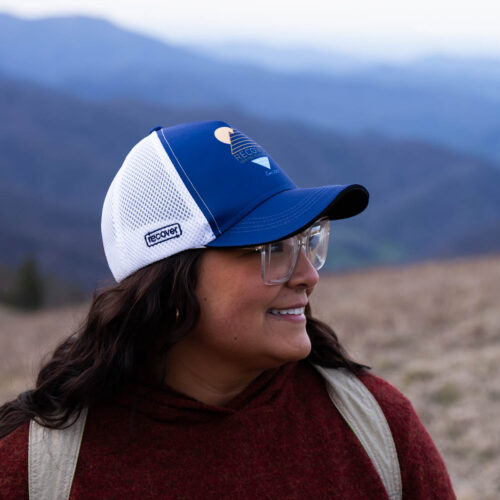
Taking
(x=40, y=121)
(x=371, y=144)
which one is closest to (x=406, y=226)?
(x=371, y=144)

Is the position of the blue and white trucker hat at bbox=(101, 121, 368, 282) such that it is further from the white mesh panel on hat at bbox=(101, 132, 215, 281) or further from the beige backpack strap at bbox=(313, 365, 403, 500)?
the beige backpack strap at bbox=(313, 365, 403, 500)

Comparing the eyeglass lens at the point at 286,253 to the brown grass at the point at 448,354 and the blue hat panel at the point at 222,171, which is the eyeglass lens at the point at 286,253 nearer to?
the blue hat panel at the point at 222,171

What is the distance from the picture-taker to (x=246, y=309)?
4.80 feet

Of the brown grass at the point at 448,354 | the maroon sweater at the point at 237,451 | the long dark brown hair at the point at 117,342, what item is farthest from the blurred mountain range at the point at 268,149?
the maroon sweater at the point at 237,451

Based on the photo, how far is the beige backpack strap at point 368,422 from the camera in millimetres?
1509

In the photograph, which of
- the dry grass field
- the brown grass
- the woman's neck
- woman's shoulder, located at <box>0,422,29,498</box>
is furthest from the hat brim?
the brown grass

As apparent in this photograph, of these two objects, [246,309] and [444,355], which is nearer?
[246,309]

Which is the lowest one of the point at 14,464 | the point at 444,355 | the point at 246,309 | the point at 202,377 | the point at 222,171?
the point at 444,355

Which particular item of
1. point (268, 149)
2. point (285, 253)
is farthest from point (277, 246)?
point (268, 149)

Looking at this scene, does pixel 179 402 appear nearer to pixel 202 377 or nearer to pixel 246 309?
pixel 202 377

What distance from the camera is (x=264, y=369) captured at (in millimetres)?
1578

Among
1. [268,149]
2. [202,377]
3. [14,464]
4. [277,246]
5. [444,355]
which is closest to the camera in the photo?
[14,464]

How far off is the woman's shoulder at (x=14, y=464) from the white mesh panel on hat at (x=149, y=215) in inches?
16.0

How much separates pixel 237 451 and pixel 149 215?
54 centimetres
